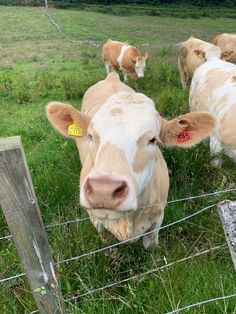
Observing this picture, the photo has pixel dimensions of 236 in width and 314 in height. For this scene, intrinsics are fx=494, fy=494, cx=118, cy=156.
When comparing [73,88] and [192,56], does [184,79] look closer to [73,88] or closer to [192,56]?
[192,56]

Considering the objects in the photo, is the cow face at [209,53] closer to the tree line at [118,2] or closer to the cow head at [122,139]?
the cow head at [122,139]

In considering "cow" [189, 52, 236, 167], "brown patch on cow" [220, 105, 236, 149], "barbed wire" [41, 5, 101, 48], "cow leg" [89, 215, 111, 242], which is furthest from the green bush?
"barbed wire" [41, 5, 101, 48]

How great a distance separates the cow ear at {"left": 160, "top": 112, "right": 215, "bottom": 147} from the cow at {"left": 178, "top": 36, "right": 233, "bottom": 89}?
577cm

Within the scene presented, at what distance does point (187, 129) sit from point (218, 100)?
8.53 feet

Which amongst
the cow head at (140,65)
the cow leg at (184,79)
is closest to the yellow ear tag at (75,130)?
the cow leg at (184,79)

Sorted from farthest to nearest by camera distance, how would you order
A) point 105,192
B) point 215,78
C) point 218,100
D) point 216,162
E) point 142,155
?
1. point 215,78
2. point 218,100
3. point 216,162
4. point 142,155
5. point 105,192

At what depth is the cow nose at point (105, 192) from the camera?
2648mm

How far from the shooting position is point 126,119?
3.34 meters

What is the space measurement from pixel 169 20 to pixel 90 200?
119ft

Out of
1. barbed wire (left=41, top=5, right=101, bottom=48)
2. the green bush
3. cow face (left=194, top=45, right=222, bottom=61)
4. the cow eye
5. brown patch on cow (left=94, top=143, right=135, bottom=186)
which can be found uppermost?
brown patch on cow (left=94, top=143, right=135, bottom=186)

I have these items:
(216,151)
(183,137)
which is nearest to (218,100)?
(216,151)

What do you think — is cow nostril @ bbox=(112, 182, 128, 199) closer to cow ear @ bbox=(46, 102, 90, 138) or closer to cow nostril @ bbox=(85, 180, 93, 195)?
cow nostril @ bbox=(85, 180, 93, 195)

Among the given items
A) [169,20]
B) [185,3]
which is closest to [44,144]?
[169,20]

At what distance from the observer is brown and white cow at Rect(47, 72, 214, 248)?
2.72m
